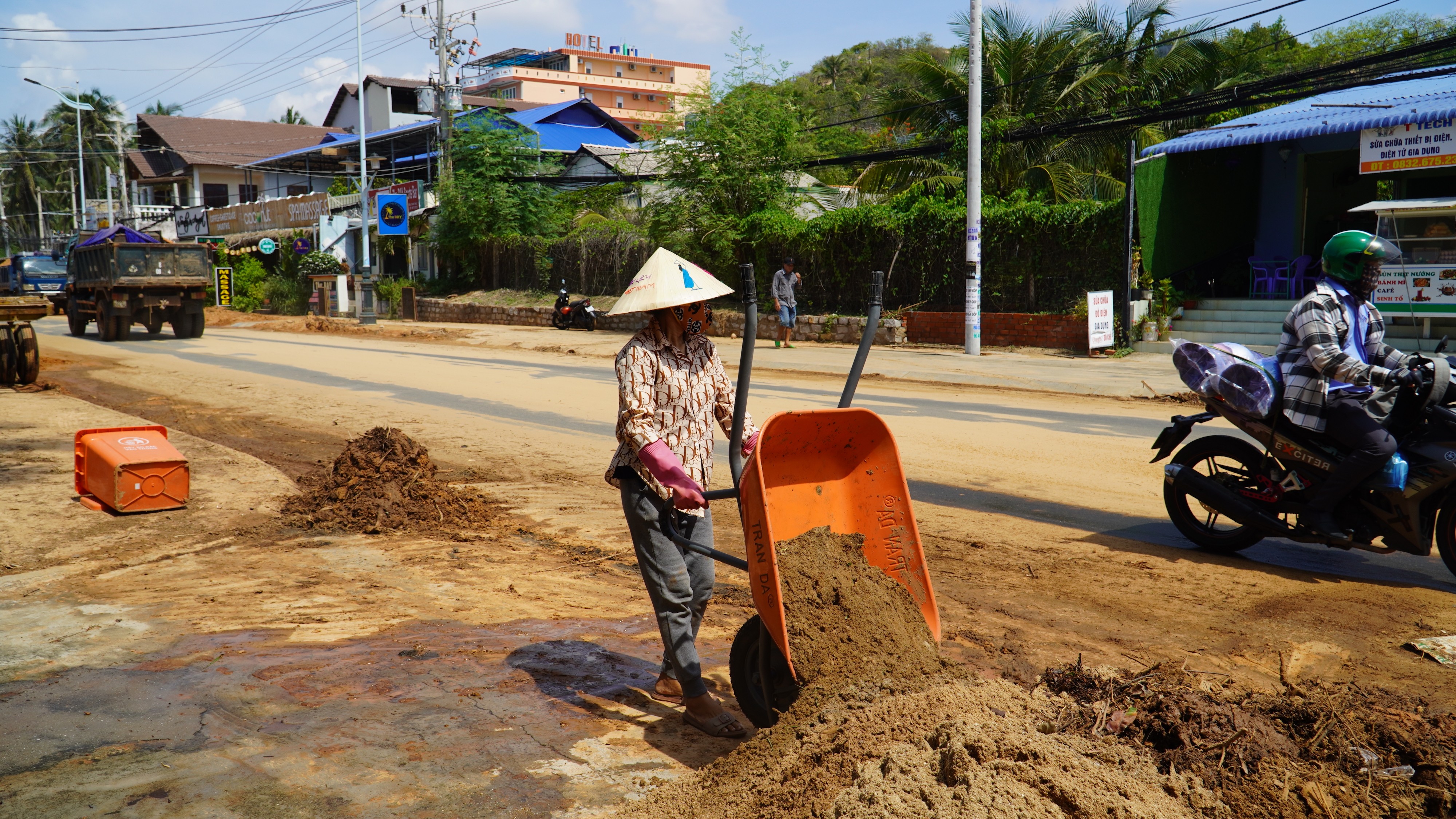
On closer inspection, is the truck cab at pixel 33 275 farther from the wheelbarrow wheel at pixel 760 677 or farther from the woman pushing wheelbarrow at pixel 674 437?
the wheelbarrow wheel at pixel 760 677

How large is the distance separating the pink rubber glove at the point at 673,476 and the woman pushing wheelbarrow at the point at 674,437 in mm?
15

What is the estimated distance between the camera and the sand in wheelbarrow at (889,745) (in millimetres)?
2518

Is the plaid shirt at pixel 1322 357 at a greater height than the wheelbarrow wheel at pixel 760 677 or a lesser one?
greater

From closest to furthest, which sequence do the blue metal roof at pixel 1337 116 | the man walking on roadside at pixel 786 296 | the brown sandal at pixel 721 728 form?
1. the brown sandal at pixel 721 728
2. the blue metal roof at pixel 1337 116
3. the man walking on roadside at pixel 786 296

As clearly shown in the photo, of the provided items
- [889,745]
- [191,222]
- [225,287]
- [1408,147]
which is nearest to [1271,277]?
[1408,147]

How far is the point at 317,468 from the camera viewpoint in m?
8.68

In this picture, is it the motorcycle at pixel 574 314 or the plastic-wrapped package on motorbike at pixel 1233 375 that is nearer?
the plastic-wrapped package on motorbike at pixel 1233 375

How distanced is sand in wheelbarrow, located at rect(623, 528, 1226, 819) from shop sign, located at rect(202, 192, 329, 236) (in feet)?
137

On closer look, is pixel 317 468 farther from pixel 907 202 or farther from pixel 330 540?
pixel 907 202

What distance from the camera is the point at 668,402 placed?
12.1ft

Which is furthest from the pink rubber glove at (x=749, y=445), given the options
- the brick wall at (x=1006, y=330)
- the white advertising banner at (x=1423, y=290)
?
the white advertising banner at (x=1423, y=290)

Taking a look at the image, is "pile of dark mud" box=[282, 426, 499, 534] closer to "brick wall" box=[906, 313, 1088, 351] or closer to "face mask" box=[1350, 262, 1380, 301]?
"face mask" box=[1350, 262, 1380, 301]

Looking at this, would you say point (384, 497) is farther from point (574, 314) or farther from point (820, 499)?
point (574, 314)

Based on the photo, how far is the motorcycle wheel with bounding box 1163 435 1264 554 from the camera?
19.6 feet
